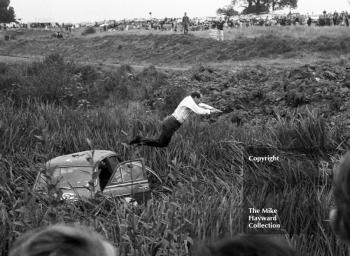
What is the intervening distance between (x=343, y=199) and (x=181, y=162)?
28.2 ft

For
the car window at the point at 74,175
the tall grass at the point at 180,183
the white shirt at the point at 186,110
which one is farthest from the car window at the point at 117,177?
the white shirt at the point at 186,110

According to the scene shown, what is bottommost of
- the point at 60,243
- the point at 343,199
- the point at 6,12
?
the point at 6,12

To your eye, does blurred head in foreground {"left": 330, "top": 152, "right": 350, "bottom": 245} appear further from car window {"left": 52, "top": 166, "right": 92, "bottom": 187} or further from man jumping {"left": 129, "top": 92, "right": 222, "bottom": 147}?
man jumping {"left": 129, "top": 92, "right": 222, "bottom": 147}

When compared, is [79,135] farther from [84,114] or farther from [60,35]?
[60,35]

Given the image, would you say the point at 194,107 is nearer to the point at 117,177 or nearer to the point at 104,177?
the point at 104,177

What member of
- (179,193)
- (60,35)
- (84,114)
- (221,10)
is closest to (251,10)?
(221,10)

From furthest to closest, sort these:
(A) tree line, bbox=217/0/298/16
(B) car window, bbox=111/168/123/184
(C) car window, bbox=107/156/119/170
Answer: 1. (A) tree line, bbox=217/0/298/16
2. (C) car window, bbox=107/156/119/170
3. (B) car window, bbox=111/168/123/184

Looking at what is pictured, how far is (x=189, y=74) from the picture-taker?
28609mm

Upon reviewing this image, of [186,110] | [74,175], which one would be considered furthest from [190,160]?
[186,110]

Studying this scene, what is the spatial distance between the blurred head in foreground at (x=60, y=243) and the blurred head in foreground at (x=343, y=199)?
36.6 inches

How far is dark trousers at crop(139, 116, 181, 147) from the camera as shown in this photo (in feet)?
41.5

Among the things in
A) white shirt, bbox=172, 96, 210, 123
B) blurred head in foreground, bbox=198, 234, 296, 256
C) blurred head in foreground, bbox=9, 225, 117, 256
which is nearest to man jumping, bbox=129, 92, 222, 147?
white shirt, bbox=172, 96, 210, 123

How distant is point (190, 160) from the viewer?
37.7 feet

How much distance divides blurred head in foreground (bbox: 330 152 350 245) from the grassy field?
0.70 meters
